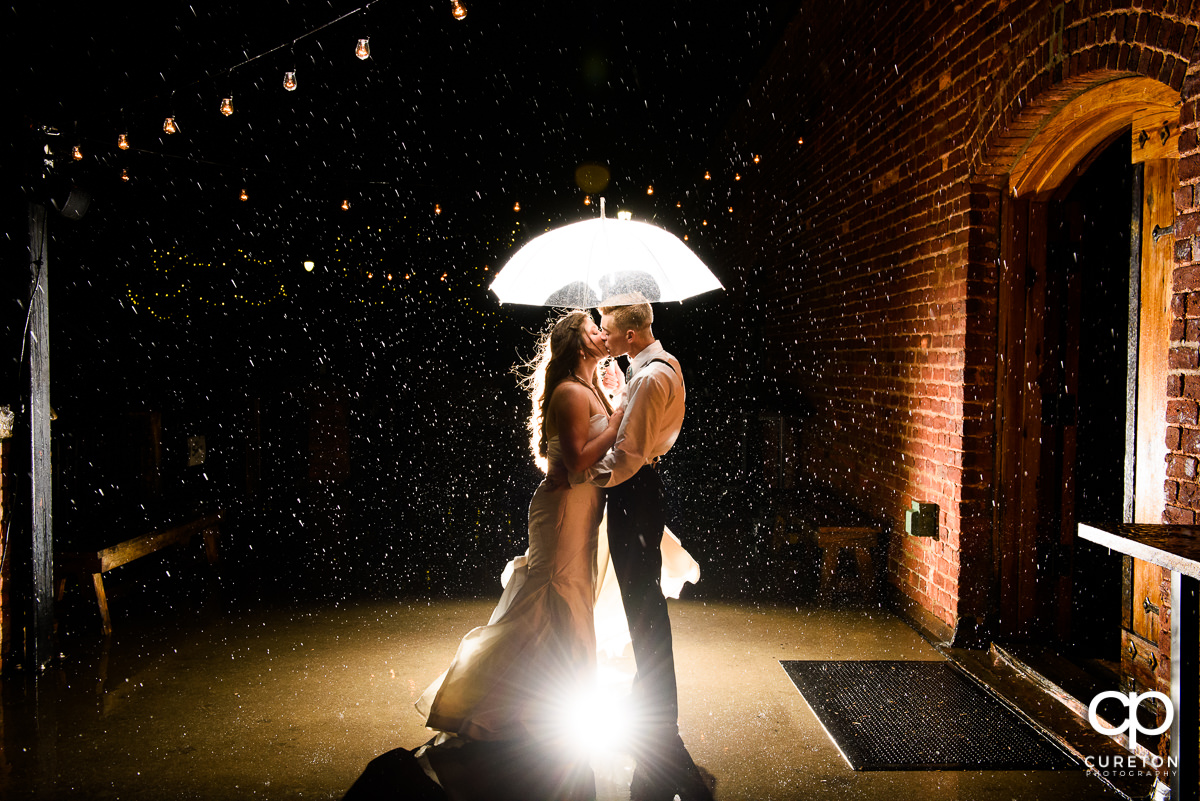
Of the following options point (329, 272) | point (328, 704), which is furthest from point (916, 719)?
point (329, 272)

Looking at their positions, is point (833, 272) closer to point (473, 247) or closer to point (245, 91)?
point (245, 91)

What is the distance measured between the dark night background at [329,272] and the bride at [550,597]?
8.23 feet

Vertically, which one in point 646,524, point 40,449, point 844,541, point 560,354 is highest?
point 560,354

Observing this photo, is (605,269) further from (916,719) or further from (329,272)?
(329,272)

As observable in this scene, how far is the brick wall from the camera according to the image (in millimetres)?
3078

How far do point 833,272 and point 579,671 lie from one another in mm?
4843

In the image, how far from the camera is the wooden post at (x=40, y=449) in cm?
416

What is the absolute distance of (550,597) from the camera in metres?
3.42

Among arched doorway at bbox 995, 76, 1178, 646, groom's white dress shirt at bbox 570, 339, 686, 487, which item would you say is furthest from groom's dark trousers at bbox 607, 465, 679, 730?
arched doorway at bbox 995, 76, 1178, 646

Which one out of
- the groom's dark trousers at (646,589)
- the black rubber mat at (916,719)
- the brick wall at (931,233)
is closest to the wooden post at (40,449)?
the groom's dark trousers at (646,589)

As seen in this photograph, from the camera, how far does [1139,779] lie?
298cm

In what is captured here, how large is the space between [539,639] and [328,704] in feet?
4.02

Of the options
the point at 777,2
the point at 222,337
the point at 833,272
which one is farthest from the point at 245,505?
the point at 777,2

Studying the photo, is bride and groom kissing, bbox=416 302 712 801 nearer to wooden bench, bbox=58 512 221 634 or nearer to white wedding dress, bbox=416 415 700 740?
white wedding dress, bbox=416 415 700 740
